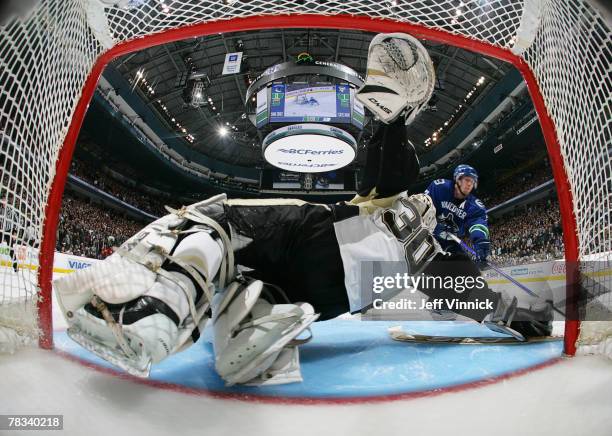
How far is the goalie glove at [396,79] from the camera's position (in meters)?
0.94

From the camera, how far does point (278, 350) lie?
2.53 feet

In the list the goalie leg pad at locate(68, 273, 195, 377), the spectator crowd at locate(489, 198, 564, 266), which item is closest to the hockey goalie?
the goalie leg pad at locate(68, 273, 195, 377)

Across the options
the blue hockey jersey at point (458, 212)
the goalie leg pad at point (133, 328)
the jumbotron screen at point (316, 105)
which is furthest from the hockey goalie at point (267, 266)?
the jumbotron screen at point (316, 105)

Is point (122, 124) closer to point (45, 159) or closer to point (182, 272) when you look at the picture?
point (45, 159)

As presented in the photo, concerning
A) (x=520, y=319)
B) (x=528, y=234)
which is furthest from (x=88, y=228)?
(x=528, y=234)

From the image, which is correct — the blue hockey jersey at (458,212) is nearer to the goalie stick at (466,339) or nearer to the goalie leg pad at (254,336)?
the goalie stick at (466,339)

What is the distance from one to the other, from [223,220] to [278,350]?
324 mm

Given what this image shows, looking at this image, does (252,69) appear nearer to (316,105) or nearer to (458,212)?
(316,105)

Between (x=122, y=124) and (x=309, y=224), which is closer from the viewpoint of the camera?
(x=309, y=224)

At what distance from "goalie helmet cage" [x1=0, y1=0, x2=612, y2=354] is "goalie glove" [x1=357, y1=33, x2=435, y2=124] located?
133 millimetres

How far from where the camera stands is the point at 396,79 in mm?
970

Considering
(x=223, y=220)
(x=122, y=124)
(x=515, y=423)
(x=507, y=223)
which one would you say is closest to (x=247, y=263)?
(x=223, y=220)

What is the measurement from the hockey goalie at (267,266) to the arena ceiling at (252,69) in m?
8.31

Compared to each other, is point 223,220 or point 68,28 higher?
point 68,28
